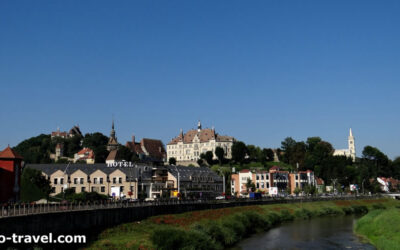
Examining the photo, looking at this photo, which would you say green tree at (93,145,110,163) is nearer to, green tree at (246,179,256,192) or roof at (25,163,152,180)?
green tree at (246,179,256,192)

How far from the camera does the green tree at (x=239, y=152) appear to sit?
191125 millimetres

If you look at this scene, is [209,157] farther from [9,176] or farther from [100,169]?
[9,176]

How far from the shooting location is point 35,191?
64062 mm

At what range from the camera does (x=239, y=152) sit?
191000 millimetres

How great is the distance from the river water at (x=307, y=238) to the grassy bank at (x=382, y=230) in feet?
5.01

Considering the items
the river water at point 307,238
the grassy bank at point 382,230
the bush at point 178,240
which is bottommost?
the river water at point 307,238

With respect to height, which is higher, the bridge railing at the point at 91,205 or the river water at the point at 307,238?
the bridge railing at the point at 91,205

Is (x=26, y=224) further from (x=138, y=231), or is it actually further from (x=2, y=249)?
(x=138, y=231)

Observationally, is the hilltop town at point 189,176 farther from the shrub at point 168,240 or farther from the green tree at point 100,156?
the shrub at point 168,240

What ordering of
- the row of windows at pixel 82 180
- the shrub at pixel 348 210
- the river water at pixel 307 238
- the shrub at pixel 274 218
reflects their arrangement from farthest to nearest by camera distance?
the shrub at pixel 348 210 → the row of windows at pixel 82 180 → the shrub at pixel 274 218 → the river water at pixel 307 238

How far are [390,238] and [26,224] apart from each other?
40.5 metres

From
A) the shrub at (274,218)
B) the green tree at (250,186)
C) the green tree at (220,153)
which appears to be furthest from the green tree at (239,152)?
the shrub at (274,218)

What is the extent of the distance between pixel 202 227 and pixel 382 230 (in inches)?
966

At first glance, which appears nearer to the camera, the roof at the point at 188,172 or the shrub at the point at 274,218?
the shrub at the point at 274,218
